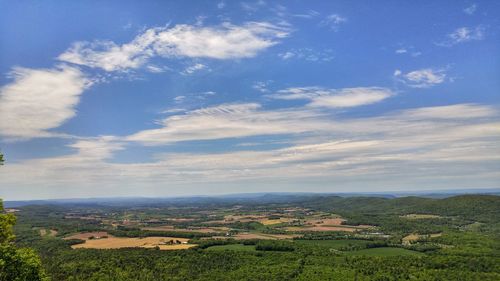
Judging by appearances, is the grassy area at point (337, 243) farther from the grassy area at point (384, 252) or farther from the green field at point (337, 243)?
the grassy area at point (384, 252)

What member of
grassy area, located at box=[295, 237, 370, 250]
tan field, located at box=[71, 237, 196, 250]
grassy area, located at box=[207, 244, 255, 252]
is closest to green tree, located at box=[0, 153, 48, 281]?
grassy area, located at box=[207, 244, 255, 252]

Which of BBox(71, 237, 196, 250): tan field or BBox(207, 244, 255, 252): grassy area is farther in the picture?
BBox(71, 237, 196, 250): tan field

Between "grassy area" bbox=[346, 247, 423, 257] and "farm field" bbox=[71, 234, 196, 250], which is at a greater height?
"farm field" bbox=[71, 234, 196, 250]

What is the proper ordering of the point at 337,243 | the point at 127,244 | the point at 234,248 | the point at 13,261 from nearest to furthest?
1. the point at 13,261
2. the point at 234,248
3. the point at 127,244
4. the point at 337,243

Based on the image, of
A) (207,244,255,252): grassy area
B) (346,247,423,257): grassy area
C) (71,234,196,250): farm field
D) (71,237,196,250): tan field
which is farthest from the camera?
(71,237,196,250): tan field

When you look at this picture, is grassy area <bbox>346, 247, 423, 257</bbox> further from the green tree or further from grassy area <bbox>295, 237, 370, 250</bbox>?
the green tree

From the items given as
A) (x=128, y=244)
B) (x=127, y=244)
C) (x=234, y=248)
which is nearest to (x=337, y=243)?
(x=234, y=248)

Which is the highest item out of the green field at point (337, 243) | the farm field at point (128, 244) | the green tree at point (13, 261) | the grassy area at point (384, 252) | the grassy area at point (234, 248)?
the green tree at point (13, 261)

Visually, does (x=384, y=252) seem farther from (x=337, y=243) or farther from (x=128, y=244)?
(x=128, y=244)

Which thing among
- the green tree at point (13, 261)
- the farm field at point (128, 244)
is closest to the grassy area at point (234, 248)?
the farm field at point (128, 244)
